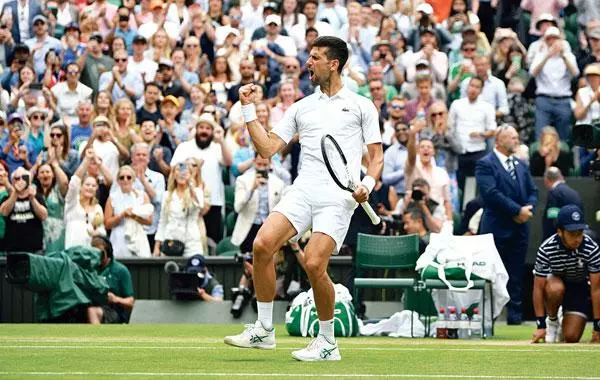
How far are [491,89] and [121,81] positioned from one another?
5480mm

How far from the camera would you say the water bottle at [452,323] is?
55.8 feet

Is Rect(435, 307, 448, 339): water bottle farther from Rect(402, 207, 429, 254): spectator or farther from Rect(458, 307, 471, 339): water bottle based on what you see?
Rect(402, 207, 429, 254): spectator

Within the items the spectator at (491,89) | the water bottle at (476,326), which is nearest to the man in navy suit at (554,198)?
the water bottle at (476,326)

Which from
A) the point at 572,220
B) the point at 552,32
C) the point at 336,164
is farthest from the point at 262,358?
the point at 552,32

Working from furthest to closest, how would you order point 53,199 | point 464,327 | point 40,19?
point 40,19 → point 53,199 → point 464,327

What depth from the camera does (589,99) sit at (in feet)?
76.9

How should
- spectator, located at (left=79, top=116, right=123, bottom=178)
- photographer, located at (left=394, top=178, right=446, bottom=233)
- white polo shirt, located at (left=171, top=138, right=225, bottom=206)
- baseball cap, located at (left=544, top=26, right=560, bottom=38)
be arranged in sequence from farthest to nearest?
baseball cap, located at (left=544, top=26, right=560, bottom=38)
spectator, located at (left=79, top=116, right=123, bottom=178)
white polo shirt, located at (left=171, top=138, right=225, bottom=206)
photographer, located at (left=394, top=178, right=446, bottom=233)

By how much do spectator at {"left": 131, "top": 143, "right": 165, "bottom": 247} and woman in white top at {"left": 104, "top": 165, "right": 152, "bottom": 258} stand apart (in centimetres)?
20

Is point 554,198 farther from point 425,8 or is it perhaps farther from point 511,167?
point 425,8

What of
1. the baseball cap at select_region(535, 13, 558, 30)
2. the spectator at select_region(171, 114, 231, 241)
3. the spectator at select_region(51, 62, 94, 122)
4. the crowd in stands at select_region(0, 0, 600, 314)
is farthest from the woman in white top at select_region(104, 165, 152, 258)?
the baseball cap at select_region(535, 13, 558, 30)

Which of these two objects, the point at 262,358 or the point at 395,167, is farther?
the point at 395,167

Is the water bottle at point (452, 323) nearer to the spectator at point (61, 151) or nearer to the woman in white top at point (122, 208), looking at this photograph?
the woman in white top at point (122, 208)

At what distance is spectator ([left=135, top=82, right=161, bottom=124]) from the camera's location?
2342 cm

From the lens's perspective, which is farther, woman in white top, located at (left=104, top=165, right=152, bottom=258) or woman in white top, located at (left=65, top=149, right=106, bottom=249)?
woman in white top, located at (left=104, top=165, right=152, bottom=258)
